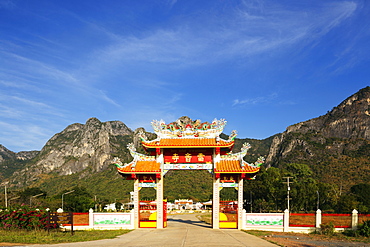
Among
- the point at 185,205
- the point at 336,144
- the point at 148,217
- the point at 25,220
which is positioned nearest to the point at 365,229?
the point at 148,217

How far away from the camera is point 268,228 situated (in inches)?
839

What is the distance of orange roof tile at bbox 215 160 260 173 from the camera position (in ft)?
70.2

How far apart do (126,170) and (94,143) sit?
110 m

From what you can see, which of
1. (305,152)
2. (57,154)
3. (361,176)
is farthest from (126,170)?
(57,154)

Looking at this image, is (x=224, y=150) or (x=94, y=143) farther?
(x=94, y=143)

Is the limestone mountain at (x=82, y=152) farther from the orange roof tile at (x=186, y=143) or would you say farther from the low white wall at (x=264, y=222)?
the low white wall at (x=264, y=222)

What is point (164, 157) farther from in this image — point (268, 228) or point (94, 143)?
point (94, 143)

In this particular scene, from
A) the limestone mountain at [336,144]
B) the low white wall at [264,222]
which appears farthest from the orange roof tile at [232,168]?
the limestone mountain at [336,144]

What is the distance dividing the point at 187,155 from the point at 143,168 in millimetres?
3002

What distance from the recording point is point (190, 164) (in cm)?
2227

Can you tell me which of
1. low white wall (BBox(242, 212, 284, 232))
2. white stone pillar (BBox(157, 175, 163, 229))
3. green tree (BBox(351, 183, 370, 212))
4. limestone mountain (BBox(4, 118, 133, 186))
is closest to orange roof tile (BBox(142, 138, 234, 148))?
white stone pillar (BBox(157, 175, 163, 229))

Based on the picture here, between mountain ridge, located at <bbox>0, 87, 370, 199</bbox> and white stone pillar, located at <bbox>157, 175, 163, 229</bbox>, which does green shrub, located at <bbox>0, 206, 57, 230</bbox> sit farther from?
mountain ridge, located at <bbox>0, 87, 370, 199</bbox>

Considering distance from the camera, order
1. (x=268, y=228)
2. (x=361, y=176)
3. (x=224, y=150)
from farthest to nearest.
Result: 1. (x=361, y=176)
2. (x=224, y=150)
3. (x=268, y=228)

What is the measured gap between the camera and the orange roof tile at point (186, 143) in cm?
2183
